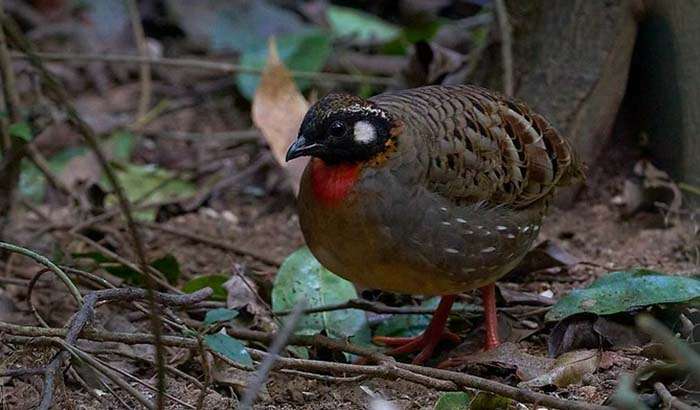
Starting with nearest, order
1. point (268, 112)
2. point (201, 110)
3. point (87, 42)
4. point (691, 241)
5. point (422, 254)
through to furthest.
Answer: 1. point (422, 254)
2. point (691, 241)
3. point (268, 112)
4. point (201, 110)
5. point (87, 42)

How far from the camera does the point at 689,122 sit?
509cm

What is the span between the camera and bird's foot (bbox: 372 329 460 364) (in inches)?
165

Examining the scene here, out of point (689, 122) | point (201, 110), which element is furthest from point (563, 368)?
point (201, 110)

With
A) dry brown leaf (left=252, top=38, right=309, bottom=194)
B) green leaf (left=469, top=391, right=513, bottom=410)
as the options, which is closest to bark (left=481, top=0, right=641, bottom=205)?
dry brown leaf (left=252, top=38, right=309, bottom=194)

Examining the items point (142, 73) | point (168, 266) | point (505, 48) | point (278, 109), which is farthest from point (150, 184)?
point (505, 48)

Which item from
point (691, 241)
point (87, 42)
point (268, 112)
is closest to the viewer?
point (691, 241)

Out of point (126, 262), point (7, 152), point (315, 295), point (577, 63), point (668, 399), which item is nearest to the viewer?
point (668, 399)

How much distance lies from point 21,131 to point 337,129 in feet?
5.41

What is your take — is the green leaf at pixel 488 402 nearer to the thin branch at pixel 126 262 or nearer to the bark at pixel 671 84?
the thin branch at pixel 126 262

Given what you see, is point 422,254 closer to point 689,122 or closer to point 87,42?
point 689,122

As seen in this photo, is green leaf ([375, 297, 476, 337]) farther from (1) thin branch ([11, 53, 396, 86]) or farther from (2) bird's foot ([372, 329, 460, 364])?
(1) thin branch ([11, 53, 396, 86])

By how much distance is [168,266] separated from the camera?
15.7 ft

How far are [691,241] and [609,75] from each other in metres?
0.92

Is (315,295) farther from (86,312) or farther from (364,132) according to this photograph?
(86,312)
